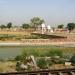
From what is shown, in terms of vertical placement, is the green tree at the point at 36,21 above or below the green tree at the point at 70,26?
above

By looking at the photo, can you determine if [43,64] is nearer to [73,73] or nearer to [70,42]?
[73,73]

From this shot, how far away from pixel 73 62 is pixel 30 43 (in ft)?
71.5

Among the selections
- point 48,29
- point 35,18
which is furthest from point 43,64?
point 35,18

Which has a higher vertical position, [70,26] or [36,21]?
[36,21]

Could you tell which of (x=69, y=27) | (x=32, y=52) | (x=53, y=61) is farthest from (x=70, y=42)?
(x=69, y=27)

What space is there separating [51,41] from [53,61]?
21856 millimetres

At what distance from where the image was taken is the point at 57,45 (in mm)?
37250

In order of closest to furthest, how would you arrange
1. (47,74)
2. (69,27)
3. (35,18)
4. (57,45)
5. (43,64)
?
(47,74) → (43,64) → (57,45) → (69,27) → (35,18)

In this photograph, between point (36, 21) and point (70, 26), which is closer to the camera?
point (70, 26)

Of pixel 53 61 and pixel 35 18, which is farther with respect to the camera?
pixel 35 18

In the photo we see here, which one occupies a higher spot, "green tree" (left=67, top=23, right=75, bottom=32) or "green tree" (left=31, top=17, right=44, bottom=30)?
"green tree" (left=31, top=17, right=44, bottom=30)

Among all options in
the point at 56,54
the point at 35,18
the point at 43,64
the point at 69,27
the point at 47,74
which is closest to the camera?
the point at 47,74

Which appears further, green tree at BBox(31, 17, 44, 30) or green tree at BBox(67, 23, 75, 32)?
green tree at BBox(31, 17, 44, 30)

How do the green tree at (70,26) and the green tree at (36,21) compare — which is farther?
the green tree at (36,21)
